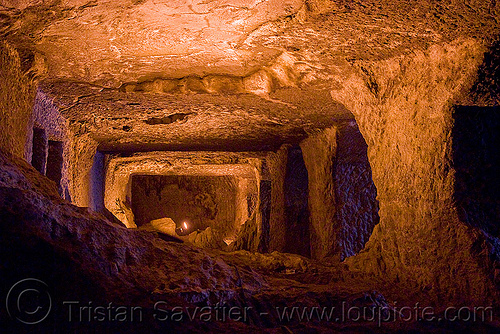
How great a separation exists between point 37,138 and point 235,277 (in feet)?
5.12

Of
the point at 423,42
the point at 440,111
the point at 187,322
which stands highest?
the point at 423,42

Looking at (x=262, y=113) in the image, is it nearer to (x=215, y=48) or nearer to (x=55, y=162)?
(x=215, y=48)

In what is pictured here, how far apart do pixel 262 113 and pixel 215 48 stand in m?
1.09

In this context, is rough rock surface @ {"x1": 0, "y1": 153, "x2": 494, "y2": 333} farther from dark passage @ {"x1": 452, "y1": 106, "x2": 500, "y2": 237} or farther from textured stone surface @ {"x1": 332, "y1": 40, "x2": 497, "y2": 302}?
dark passage @ {"x1": 452, "y1": 106, "x2": 500, "y2": 237}

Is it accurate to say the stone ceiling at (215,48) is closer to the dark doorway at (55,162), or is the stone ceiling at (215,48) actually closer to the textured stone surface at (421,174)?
the textured stone surface at (421,174)

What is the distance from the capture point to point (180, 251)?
6.27 feet

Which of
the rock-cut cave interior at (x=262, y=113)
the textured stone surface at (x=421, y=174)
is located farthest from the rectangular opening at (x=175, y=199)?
the textured stone surface at (x=421, y=174)

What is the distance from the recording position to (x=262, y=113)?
3053mm

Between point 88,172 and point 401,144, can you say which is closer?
point 401,144

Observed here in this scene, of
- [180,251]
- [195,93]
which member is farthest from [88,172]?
[180,251]

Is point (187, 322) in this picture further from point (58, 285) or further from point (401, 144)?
point (401, 144)

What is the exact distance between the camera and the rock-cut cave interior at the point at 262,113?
1348mm

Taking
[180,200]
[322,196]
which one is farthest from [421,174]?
[180,200]

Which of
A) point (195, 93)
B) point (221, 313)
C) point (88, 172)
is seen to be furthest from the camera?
point (88, 172)
